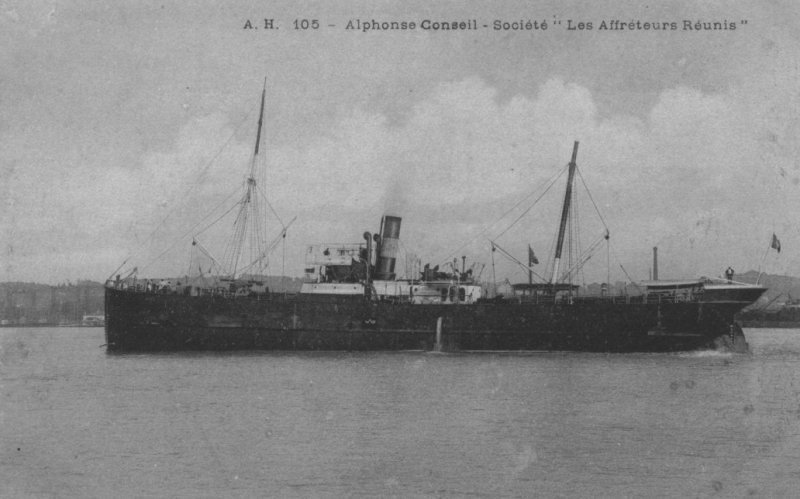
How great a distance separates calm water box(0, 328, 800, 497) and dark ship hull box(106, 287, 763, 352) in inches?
254

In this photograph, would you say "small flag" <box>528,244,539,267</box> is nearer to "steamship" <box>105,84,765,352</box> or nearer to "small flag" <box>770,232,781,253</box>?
"steamship" <box>105,84,765,352</box>

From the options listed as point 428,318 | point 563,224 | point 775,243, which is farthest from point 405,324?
point 775,243

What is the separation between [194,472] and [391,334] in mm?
24046

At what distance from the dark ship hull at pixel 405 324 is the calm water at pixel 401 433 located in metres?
6.46

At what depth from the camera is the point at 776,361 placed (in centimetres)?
3881

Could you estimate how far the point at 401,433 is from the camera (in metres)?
17.4

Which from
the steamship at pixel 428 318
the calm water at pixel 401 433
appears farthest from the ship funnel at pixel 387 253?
the calm water at pixel 401 433

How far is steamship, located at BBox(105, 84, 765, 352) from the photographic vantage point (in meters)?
36.5

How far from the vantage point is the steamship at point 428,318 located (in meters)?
36.5

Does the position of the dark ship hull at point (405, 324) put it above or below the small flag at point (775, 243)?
below

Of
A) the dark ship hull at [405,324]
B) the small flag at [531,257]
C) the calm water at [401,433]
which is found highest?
the small flag at [531,257]

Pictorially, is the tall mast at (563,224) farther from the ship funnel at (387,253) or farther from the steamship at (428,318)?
the ship funnel at (387,253)

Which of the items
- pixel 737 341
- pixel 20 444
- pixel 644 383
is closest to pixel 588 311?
pixel 737 341

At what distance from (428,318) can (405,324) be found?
1.10m
